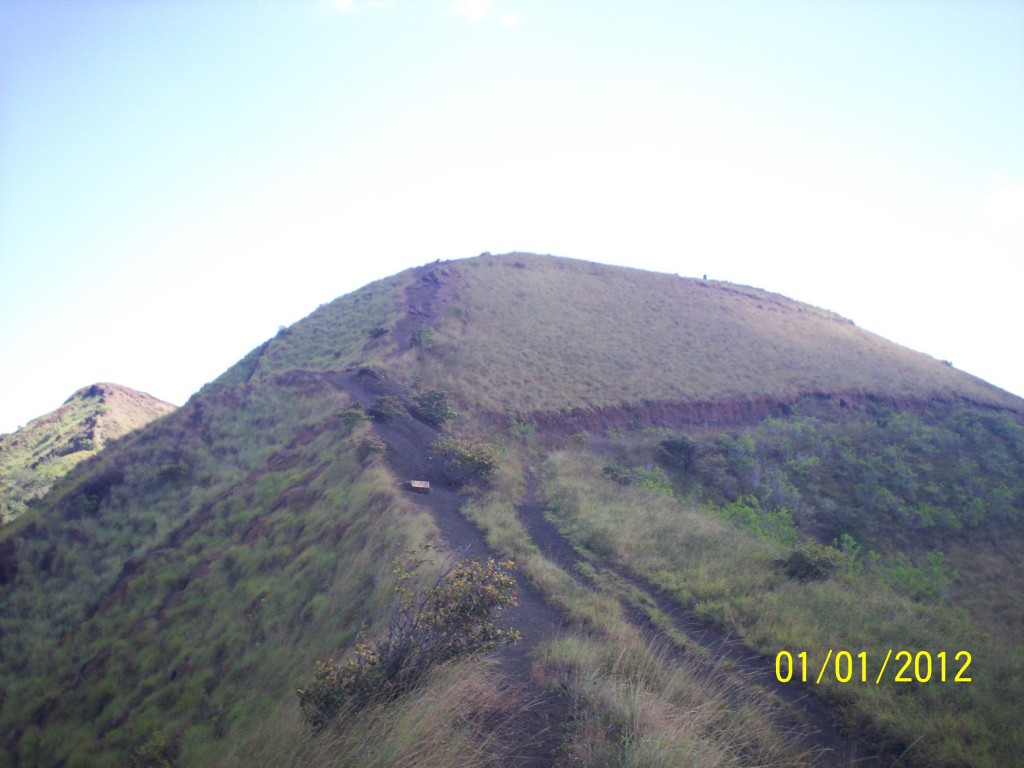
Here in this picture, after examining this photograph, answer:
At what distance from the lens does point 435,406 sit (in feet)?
64.8

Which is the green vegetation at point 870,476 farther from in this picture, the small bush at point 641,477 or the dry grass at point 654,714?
the dry grass at point 654,714

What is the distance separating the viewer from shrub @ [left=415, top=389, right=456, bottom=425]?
19297 millimetres

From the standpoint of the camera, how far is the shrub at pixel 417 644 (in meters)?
4.36

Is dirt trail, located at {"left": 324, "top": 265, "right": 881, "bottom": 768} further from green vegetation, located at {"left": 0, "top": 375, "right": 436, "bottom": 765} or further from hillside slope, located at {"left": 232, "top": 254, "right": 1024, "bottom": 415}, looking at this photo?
hillside slope, located at {"left": 232, "top": 254, "right": 1024, "bottom": 415}

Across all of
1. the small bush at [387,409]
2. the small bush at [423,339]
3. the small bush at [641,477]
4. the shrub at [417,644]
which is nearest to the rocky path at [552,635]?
the shrub at [417,644]

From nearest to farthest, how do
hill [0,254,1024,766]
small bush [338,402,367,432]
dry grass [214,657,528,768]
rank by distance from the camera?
dry grass [214,657,528,768], hill [0,254,1024,766], small bush [338,402,367,432]

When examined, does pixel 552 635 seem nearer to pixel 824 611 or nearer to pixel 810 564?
pixel 824 611

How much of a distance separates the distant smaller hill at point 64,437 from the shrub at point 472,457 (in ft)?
54.0

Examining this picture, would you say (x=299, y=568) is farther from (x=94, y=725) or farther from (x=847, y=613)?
(x=847, y=613)

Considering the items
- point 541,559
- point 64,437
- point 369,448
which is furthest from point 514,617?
point 64,437

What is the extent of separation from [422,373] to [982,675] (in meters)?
20.0

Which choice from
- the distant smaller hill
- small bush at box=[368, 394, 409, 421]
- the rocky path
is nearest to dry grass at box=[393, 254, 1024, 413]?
small bush at box=[368, 394, 409, 421]

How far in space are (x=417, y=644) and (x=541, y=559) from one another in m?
5.10

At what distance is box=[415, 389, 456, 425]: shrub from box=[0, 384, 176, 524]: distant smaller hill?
48.7ft
